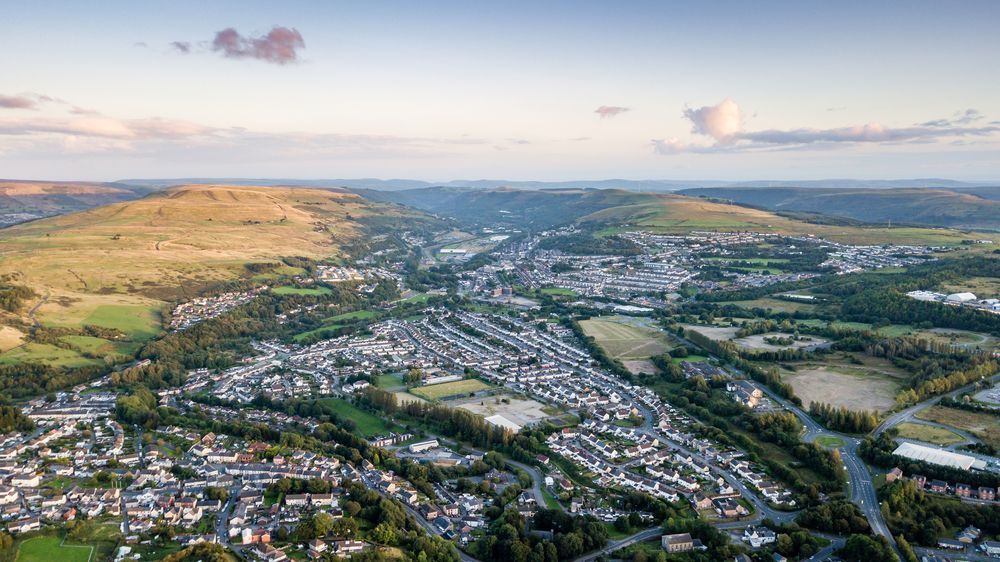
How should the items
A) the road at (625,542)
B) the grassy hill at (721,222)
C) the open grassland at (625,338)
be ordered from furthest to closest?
1. the grassy hill at (721,222)
2. the open grassland at (625,338)
3. the road at (625,542)

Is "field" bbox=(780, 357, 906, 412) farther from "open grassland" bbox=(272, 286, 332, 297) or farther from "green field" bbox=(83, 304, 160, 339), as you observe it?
"green field" bbox=(83, 304, 160, 339)

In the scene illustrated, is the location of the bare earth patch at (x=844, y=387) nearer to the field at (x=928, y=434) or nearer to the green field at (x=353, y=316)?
the field at (x=928, y=434)

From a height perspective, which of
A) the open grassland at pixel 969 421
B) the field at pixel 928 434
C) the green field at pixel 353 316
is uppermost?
the open grassland at pixel 969 421

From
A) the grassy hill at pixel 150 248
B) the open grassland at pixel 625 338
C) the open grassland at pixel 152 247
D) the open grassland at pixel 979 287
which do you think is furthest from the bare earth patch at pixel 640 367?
the grassy hill at pixel 150 248

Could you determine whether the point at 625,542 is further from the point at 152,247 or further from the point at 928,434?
the point at 152,247

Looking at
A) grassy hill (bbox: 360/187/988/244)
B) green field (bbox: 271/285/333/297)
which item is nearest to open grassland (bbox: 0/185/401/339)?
green field (bbox: 271/285/333/297)
